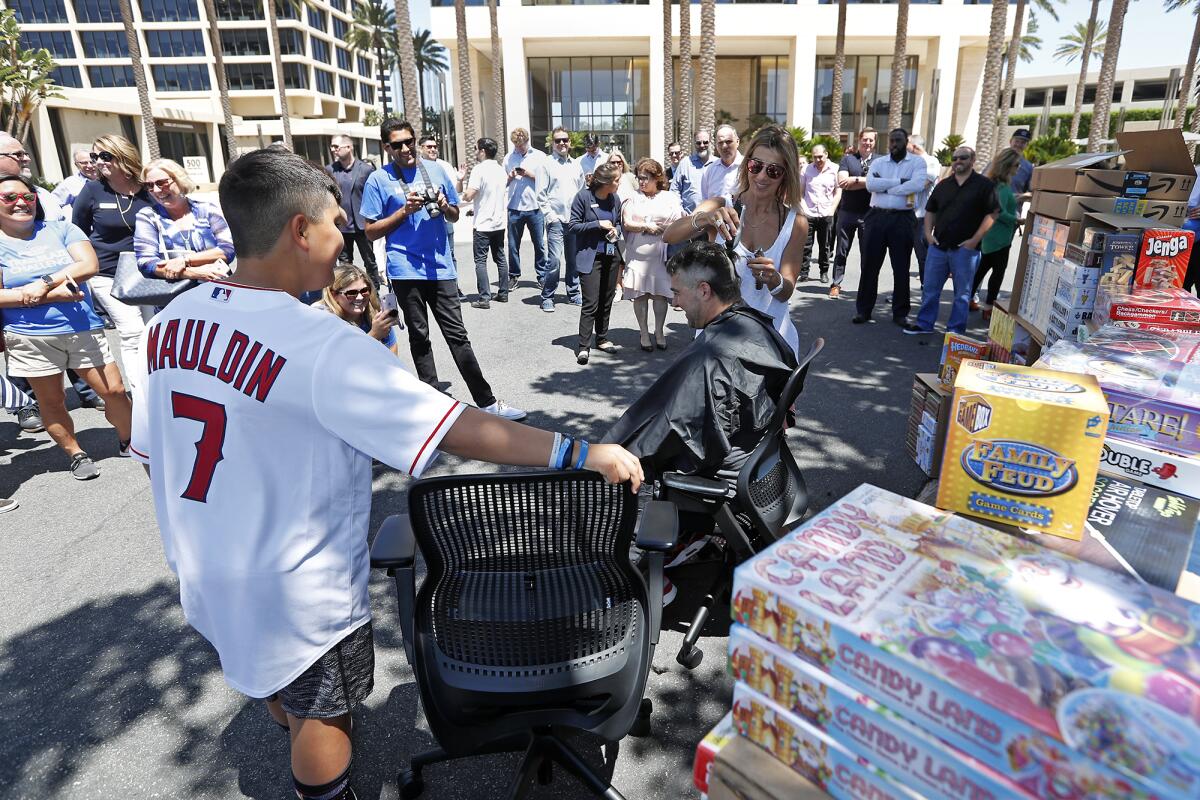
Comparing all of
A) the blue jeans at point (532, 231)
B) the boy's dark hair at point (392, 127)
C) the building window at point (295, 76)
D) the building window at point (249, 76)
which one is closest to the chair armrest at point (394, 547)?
the boy's dark hair at point (392, 127)

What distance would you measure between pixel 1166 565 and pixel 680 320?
22.8 ft

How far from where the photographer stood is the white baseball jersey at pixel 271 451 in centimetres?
153

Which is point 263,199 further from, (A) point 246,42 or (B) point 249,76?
(A) point 246,42

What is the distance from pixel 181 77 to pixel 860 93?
54.6m

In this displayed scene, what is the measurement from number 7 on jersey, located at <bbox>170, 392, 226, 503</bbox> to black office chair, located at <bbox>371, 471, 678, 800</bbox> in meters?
0.47

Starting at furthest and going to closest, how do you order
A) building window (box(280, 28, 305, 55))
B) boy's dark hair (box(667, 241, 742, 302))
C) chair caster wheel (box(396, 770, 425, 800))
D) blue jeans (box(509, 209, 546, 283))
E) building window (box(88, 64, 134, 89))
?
1. building window (box(280, 28, 305, 55))
2. building window (box(88, 64, 134, 89))
3. blue jeans (box(509, 209, 546, 283))
4. boy's dark hair (box(667, 241, 742, 302))
5. chair caster wheel (box(396, 770, 425, 800))

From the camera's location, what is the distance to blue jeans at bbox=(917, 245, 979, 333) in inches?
278

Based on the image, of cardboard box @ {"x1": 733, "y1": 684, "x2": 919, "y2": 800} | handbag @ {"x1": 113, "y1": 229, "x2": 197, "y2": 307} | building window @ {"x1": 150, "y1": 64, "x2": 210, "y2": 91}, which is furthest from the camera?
building window @ {"x1": 150, "y1": 64, "x2": 210, "y2": 91}

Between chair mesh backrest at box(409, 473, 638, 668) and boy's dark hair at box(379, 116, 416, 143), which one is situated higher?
boy's dark hair at box(379, 116, 416, 143)

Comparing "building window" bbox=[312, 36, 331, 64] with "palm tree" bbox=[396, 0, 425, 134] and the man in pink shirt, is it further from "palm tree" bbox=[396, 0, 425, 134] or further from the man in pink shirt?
the man in pink shirt

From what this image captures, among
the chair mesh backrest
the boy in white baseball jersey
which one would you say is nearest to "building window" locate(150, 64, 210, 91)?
the boy in white baseball jersey

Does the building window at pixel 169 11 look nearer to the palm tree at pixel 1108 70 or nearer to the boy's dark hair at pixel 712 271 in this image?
the palm tree at pixel 1108 70

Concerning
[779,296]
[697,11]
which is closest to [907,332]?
[779,296]

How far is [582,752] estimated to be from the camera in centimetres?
248
